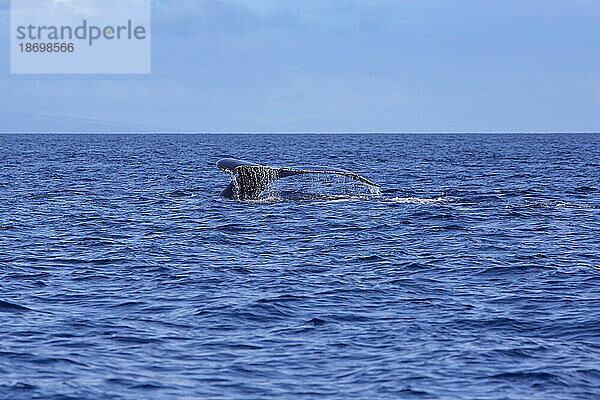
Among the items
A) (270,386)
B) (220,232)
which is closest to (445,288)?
(270,386)

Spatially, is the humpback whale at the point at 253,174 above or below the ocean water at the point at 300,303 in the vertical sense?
above

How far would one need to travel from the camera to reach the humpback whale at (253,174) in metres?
32.8

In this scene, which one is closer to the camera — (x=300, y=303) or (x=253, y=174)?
(x=300, y=303)

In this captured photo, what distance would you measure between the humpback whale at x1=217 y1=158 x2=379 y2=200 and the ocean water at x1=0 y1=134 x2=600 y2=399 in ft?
5.04

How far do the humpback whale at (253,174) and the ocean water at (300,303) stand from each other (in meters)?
1.54

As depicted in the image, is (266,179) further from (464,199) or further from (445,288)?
(445,288)

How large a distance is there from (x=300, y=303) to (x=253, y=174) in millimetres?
18586

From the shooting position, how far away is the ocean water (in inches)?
482

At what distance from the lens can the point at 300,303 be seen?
55.1 feet

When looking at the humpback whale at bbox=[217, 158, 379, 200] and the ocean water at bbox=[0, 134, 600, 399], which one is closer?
the ocean water at bbox=[0, 134, 600, 399]

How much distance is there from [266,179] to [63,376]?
2334 centimetres

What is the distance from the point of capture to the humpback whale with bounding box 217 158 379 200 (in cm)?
3278

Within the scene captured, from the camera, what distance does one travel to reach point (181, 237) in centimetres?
2620

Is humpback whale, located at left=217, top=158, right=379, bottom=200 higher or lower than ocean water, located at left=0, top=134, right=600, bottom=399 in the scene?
higher
